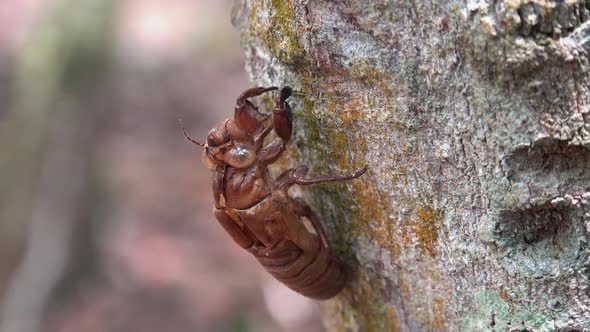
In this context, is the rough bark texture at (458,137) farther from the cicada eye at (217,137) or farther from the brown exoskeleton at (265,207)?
the cicada eye at (217,137)

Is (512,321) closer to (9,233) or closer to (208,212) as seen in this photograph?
(9,233)

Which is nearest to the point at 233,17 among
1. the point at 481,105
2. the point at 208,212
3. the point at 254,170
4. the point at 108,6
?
the point at 254,170

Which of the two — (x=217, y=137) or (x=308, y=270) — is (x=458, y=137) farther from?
(x=217, y=137)

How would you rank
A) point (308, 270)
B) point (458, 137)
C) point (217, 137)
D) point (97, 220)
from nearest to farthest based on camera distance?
1. point (458, 137)
2. point (308, 270)
3. point (217, 137)
4. point (97, 220)

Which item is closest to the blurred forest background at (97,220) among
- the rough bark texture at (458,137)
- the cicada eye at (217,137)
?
the cicada eye at (217,137)

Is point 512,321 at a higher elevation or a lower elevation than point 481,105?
lower

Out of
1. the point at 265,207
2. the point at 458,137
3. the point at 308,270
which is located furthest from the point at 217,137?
the point at 458,137

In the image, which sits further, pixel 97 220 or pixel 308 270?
pixel 97 220
